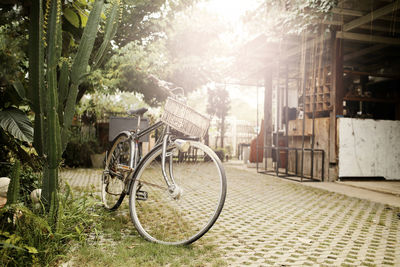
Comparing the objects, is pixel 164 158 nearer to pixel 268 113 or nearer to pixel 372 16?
pixel 372 16

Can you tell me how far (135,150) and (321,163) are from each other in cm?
470

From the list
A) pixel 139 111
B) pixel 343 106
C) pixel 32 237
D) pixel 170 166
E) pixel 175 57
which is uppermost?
pixel 175 57

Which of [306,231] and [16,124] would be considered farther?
[306,231]

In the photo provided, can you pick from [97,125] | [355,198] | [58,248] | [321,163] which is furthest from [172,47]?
[58,248]

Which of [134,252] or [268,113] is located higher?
[268,113]

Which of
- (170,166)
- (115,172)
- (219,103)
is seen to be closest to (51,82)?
(170,166)

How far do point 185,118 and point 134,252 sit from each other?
3.23 ft

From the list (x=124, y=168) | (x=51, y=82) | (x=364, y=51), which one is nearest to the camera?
(x=51, y=82)

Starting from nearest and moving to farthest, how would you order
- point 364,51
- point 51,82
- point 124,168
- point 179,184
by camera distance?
point 51,82 → point 179,184 → point 124,168 → point 364,51

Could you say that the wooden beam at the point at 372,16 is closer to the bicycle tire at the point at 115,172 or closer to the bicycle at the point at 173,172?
the bicycle at the point at 173,172

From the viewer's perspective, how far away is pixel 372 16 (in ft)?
17.4

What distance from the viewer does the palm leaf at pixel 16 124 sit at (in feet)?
7.37

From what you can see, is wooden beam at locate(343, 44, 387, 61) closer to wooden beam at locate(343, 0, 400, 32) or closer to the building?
the building

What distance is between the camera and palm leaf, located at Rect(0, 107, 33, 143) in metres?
2.25
